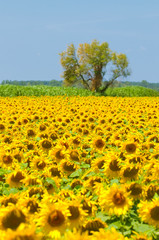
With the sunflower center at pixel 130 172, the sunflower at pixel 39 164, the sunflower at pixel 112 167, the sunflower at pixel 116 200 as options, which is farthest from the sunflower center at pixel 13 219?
the sunflower at pixel 39 164

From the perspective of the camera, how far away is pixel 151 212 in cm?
379

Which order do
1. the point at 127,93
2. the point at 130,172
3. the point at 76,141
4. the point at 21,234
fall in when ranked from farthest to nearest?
the point at 127,93, the point at 76,141, the point at 130,172, the point at 21,234

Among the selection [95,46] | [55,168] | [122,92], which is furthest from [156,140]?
[95,46]

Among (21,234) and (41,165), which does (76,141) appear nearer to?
(41,165)

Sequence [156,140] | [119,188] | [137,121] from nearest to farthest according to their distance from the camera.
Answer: [119,188], [156,140], [137,121]

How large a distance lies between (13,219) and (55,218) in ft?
1.43

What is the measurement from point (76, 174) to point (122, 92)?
57578mm

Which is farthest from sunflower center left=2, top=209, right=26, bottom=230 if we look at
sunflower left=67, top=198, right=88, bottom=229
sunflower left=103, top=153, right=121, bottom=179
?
sunflower left=103, top=153, right=121, bottom=179

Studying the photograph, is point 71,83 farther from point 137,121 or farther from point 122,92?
point 137,121

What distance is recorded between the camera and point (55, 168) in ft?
17.7

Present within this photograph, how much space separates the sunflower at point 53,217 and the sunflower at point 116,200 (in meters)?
0.68

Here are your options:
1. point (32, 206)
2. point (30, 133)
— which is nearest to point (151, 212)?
point (32, 206)

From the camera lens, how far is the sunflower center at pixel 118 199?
3.79 meters

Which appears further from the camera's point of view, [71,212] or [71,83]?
[71,83]
